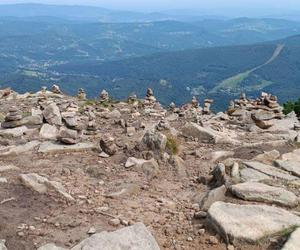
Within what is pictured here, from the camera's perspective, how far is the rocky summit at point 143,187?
907 cm

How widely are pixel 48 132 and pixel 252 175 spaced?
738 centimetres

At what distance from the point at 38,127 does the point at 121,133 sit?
284cm

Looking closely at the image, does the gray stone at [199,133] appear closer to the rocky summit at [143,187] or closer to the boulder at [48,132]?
the rocky summit at [143,187]

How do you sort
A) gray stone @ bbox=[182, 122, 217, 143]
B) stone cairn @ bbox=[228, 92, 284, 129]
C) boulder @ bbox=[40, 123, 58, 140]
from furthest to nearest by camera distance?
stone cairn @ bbox=[228, 92, 284, 129], boulder @ bbox=[40, 123, 58, 140], gray stone @ bbox=[182, 122, 217, 143]

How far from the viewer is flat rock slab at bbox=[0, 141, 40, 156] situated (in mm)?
14164

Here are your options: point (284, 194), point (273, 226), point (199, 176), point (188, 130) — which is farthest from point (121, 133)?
point (273, 226)

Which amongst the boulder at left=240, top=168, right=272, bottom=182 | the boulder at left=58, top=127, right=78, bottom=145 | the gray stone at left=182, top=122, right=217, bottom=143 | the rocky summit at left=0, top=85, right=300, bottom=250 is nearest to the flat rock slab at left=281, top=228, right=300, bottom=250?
the rocky summit at left=0, top=85, right=300, bottom=250

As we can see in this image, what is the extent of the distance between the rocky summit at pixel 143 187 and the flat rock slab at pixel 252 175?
0.10ft

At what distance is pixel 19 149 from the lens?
47.7 feet

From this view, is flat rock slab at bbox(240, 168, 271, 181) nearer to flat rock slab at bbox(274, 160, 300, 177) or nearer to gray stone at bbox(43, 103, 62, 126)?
flat rock slab at bbox(274, 160, 300, 177)

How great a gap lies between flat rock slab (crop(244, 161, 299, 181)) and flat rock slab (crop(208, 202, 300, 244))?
7.29 ft

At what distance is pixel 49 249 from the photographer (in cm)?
870

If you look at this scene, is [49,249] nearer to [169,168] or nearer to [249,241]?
[249,241]

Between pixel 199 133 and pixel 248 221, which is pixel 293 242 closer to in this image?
pixel 248 221
